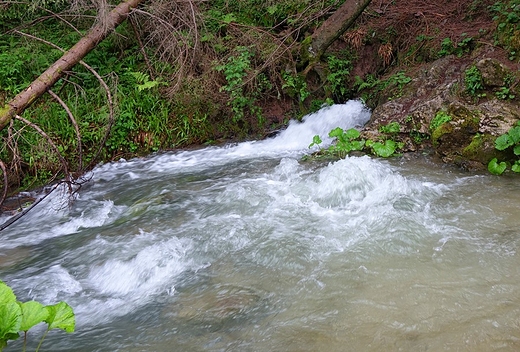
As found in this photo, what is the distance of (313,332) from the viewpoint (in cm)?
315

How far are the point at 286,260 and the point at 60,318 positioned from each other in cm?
251

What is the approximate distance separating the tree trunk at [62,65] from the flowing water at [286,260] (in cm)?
156

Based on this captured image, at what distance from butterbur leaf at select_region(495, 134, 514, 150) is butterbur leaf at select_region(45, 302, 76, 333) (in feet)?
18.5

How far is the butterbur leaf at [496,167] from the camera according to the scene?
539 centimetres

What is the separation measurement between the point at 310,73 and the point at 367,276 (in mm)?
6249

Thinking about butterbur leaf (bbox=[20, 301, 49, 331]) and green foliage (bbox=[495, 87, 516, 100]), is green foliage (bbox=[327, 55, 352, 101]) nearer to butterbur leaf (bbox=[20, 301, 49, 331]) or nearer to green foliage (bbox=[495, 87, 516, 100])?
green foliage (bbox=[495, 87, 516, 100])

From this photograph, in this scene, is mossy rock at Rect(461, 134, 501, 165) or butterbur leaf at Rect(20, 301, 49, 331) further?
mossy rock at Rect(461, 134, 501, 165)

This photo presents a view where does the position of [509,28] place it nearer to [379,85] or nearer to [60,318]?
[379,85]

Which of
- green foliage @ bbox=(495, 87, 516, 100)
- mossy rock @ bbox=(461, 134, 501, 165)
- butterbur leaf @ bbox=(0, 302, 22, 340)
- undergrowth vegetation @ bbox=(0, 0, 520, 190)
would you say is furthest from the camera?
undergrowth vegetation @ bbox=(0, 0, 520, 190)

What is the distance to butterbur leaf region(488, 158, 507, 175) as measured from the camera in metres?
5.39

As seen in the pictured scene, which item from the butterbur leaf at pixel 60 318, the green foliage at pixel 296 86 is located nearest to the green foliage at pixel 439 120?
the green foliage at pixel 296 86

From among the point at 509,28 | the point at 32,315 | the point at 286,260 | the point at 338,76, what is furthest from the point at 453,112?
the point at 32,315

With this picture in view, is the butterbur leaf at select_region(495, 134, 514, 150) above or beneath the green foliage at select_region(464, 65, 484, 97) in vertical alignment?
beneath

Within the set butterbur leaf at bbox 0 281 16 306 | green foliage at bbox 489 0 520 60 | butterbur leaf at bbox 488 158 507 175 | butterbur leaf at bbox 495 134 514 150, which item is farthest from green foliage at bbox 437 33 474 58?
butterbur leaf at bbox 0 281 16 306
